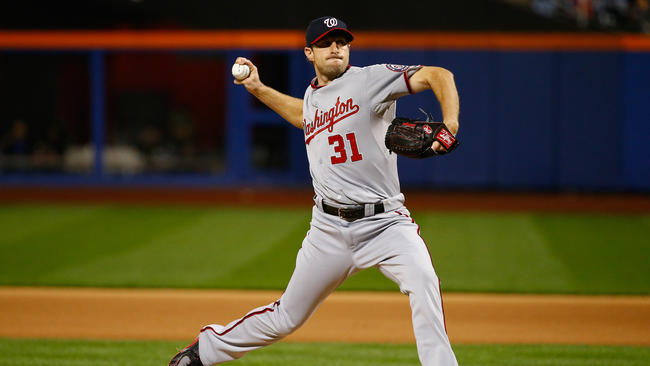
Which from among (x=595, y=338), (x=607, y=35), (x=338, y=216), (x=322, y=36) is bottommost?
(x=595, y=338)

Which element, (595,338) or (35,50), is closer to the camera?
(595,338)

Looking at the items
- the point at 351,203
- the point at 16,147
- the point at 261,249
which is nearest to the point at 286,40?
the point at 16,147

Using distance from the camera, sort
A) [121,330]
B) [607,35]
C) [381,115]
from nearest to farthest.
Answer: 1. [381,115]
2. [121,330]
3. [607,35]

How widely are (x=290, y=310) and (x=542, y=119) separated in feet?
44.3

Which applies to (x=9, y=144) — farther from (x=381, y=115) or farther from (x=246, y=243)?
(x=381, y=115)

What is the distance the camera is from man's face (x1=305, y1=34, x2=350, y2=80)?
4.27 m

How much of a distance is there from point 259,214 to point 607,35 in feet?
27.7

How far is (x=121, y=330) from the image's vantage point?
643cm

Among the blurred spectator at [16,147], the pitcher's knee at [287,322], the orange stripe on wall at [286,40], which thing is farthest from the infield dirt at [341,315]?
the blurred spectator at [16,147]

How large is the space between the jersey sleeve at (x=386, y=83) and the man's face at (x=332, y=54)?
0.63 feet

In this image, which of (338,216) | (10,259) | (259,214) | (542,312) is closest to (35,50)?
(259,214)

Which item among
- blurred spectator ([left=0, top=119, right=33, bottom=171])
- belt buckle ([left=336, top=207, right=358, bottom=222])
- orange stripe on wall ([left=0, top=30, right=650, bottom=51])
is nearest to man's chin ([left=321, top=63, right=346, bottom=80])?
belt buckle ([left=336, top=207, right=358, bottom=222])

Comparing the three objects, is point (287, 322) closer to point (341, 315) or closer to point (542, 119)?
point (341, 315)

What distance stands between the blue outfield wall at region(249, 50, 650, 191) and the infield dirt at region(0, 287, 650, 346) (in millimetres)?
9484
